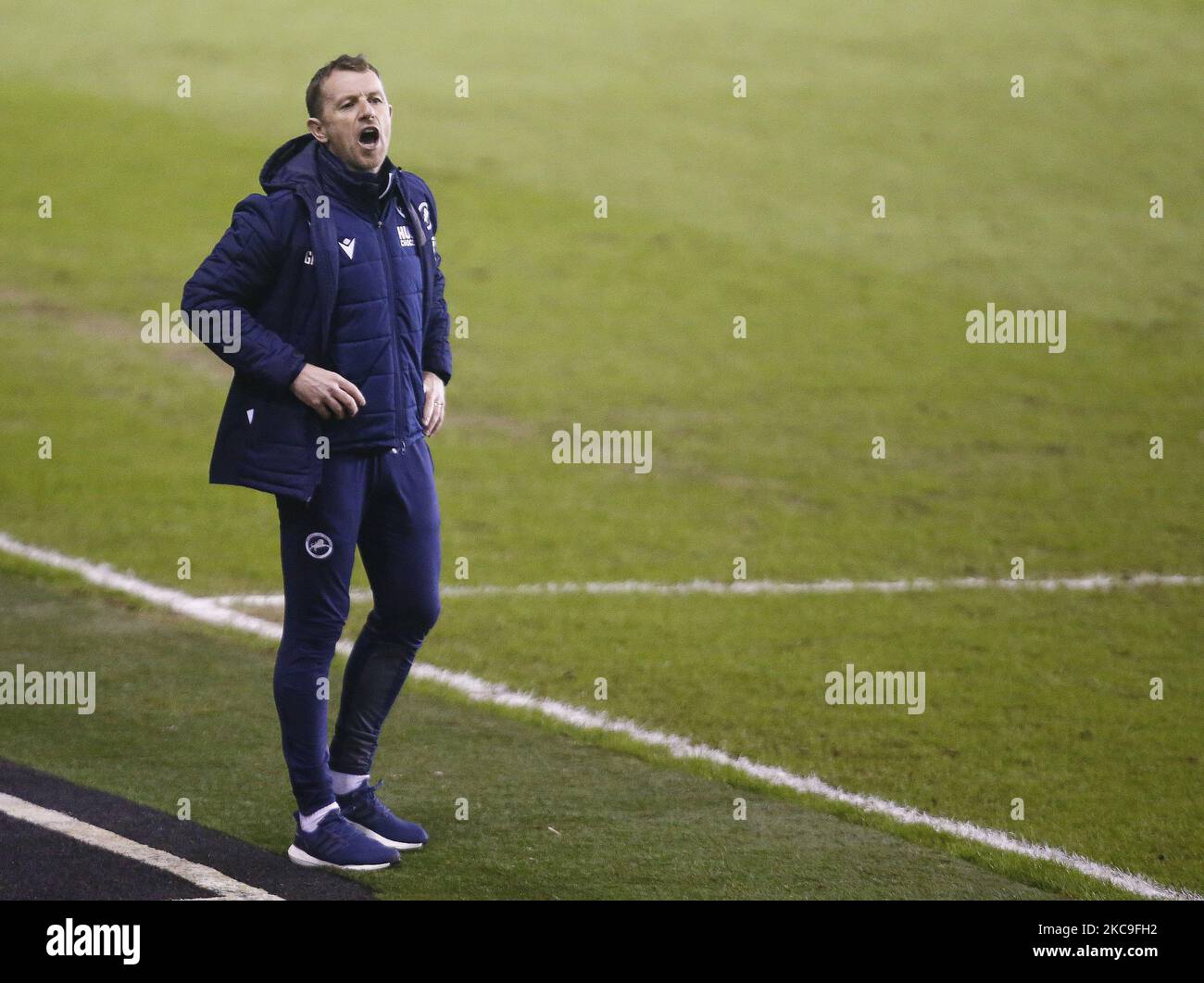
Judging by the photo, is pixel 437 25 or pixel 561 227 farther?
pixel 437 25

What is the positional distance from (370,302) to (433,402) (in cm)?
49

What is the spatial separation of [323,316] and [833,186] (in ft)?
63.6

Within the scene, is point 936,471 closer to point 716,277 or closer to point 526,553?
point 526,553

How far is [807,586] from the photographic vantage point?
32.2 ft

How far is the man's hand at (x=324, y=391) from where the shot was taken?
5.00m

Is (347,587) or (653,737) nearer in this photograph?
(347,587)

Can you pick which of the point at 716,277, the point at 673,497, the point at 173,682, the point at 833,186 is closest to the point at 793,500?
the point at 673,497

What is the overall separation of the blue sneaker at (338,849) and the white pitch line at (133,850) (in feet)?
0.80

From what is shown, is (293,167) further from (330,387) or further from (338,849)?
(338,849)

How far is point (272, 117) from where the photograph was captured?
25922mm
